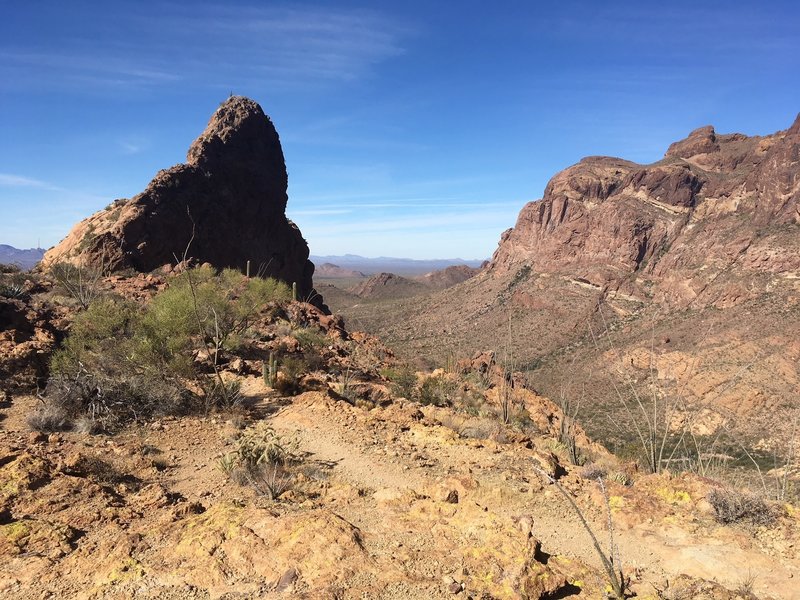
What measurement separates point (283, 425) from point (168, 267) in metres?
21.6

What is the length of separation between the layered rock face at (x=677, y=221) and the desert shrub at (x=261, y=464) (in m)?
52.5

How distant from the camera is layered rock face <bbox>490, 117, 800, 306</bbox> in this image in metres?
53.9

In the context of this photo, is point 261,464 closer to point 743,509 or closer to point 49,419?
point 49,419

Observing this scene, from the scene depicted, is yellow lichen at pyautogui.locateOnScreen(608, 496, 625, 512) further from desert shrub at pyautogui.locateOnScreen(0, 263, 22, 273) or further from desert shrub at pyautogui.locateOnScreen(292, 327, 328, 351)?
desert shrub at pyautogui.locateOnScreen(0, 263, 22, 273)

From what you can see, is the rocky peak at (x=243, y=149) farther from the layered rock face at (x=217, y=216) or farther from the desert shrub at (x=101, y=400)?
the desert shrub at (x=101, y=400)

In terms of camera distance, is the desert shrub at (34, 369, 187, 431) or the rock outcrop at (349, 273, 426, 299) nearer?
the desert shrub at (34, 369, 187, 431)

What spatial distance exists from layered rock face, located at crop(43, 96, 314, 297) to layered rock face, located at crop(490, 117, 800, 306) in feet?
147

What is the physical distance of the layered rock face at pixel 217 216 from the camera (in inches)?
1131

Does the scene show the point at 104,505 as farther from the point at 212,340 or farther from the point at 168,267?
the point at 168,267

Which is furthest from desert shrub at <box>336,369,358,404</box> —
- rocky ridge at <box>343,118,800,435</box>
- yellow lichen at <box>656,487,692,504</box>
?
rocky ridge at <box>343,118,800,435</box>

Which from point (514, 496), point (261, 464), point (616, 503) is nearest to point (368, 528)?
point (514, 496)

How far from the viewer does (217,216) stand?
140 ft

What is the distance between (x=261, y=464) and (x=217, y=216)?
3910 centimetres

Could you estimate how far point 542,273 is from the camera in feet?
263
